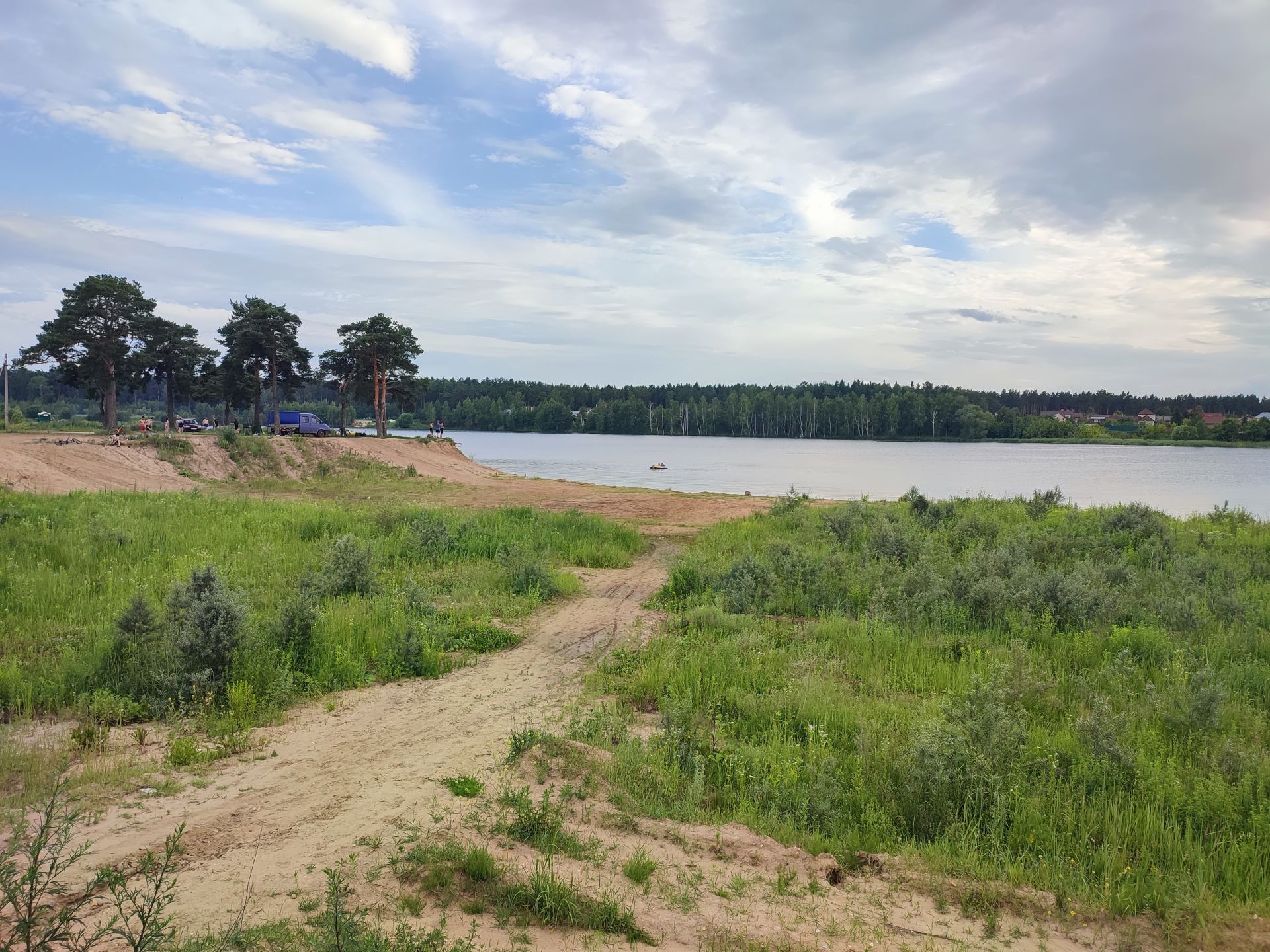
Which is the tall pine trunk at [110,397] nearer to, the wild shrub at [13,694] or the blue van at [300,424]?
the blue van at [300,424]

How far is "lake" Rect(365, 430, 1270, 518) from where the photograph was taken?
45531mm

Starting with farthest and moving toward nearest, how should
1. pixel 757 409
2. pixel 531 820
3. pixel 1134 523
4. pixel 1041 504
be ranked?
pixel 757 409 < pixel 1041 504 < pixel 1134 523 < pixel 531 820

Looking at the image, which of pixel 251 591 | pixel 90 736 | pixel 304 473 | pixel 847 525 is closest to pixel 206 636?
pixel 90 736

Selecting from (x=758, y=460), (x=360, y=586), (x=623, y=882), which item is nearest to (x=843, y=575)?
(x=360, y=586)

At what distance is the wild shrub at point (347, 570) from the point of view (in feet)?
41.2

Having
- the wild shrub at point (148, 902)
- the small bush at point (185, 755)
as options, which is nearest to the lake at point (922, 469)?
the small bush at point (185, 755)

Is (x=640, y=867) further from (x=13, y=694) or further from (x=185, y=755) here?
(x=13, y=694)

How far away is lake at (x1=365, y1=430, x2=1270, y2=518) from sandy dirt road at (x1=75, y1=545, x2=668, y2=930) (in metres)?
27.0

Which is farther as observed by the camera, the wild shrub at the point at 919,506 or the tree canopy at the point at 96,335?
the tree canopy at the point at 96,335

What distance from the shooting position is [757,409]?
152750 millimetres

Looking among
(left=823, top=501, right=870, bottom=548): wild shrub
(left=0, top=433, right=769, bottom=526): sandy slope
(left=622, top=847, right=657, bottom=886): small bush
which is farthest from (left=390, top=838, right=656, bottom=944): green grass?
(left=0, top=433, right=769, bottom=526): sandy slope

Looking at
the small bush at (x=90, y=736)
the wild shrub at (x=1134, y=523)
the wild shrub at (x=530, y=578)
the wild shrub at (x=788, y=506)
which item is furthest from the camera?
the wild shrub at (x=788, y=506)

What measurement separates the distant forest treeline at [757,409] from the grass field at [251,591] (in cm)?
9796

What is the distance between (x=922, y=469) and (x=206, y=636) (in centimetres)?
6764
